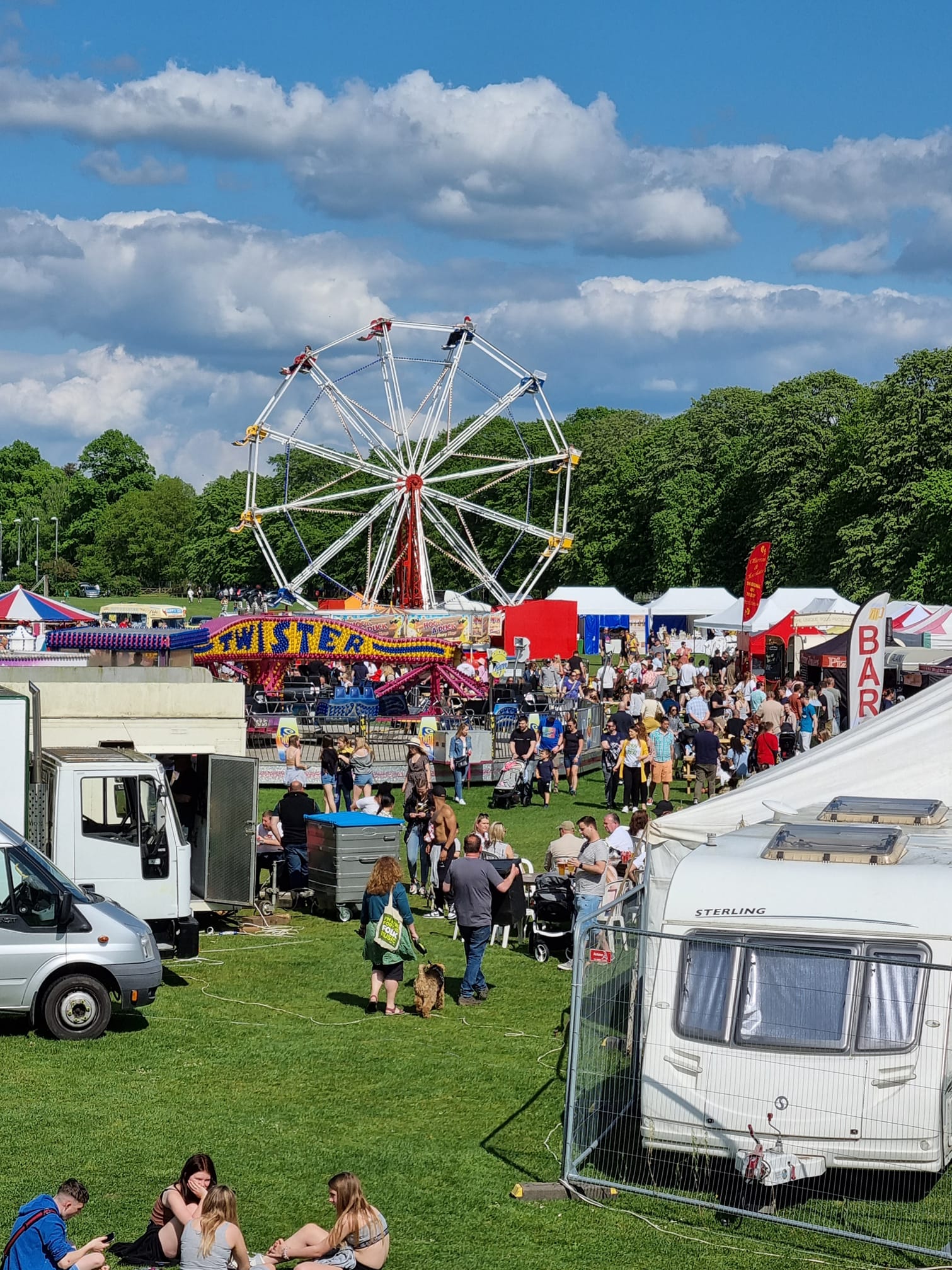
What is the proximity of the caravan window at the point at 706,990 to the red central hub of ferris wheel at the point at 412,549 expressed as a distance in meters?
49.5

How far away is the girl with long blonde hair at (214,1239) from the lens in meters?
7.40

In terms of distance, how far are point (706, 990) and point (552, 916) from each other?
6.97 m

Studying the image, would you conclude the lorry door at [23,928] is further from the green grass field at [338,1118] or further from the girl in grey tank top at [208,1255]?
the girl in grey tank top at [208,1255]

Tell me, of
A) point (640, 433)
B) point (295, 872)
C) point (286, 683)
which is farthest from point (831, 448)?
point (295, 872)

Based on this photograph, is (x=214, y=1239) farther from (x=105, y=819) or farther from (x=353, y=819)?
(x=353, y=819)

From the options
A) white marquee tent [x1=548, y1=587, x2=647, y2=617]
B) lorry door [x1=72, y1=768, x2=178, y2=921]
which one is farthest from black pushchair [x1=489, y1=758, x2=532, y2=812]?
white marquee tent [x1=548, y1=587, x2=647, y2=617]

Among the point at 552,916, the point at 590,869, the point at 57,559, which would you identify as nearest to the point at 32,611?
the point at 552,916

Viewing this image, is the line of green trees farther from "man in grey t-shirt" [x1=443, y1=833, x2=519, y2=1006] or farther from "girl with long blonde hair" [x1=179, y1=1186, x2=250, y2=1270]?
"girl with long blonde hair" [x1=179, y1=1186, x2=250, y2=1270]

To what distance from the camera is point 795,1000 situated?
341 inches

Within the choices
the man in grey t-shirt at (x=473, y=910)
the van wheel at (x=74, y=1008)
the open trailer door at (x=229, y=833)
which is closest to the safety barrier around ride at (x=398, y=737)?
the open trailer door at (x=229, y=833)

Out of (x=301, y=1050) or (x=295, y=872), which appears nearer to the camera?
(x=301, y=1050)

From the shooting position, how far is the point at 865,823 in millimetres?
10812

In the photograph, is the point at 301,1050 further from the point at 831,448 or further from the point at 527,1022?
the point at 831,448

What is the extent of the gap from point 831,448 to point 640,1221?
6864cm
